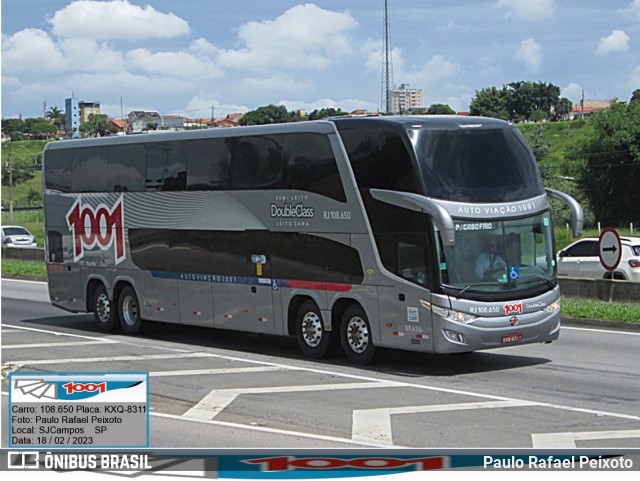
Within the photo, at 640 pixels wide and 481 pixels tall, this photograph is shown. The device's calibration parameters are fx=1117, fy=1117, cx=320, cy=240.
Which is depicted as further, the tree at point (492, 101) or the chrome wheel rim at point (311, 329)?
the tree at point (492, 101)

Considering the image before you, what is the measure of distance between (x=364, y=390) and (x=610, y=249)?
1025 cm

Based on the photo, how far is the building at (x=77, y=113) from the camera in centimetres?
2795

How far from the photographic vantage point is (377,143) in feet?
55.5

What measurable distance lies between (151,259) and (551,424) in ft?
35.8

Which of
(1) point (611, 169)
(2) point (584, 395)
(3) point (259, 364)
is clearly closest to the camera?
(2) point (584, 395)

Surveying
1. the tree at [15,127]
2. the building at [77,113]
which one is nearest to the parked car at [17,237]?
the tree at [15,127]

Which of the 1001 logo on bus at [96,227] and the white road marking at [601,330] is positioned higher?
the 1001 logo on bus at [96,227]

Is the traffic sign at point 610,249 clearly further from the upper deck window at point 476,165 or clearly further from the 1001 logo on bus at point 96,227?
the 1001 logo on bus at point 96,227

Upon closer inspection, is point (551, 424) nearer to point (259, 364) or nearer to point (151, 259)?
point (259, 364)

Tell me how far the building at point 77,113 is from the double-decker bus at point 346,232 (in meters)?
5.96

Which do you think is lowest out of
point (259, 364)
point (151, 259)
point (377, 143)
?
point (259, 364)

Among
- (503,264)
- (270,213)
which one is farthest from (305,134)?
(503,264)

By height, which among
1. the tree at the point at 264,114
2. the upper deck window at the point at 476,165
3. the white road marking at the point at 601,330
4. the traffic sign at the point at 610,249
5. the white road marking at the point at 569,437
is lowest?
the white road marking at the point at 601,330

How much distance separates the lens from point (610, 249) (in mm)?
23531
